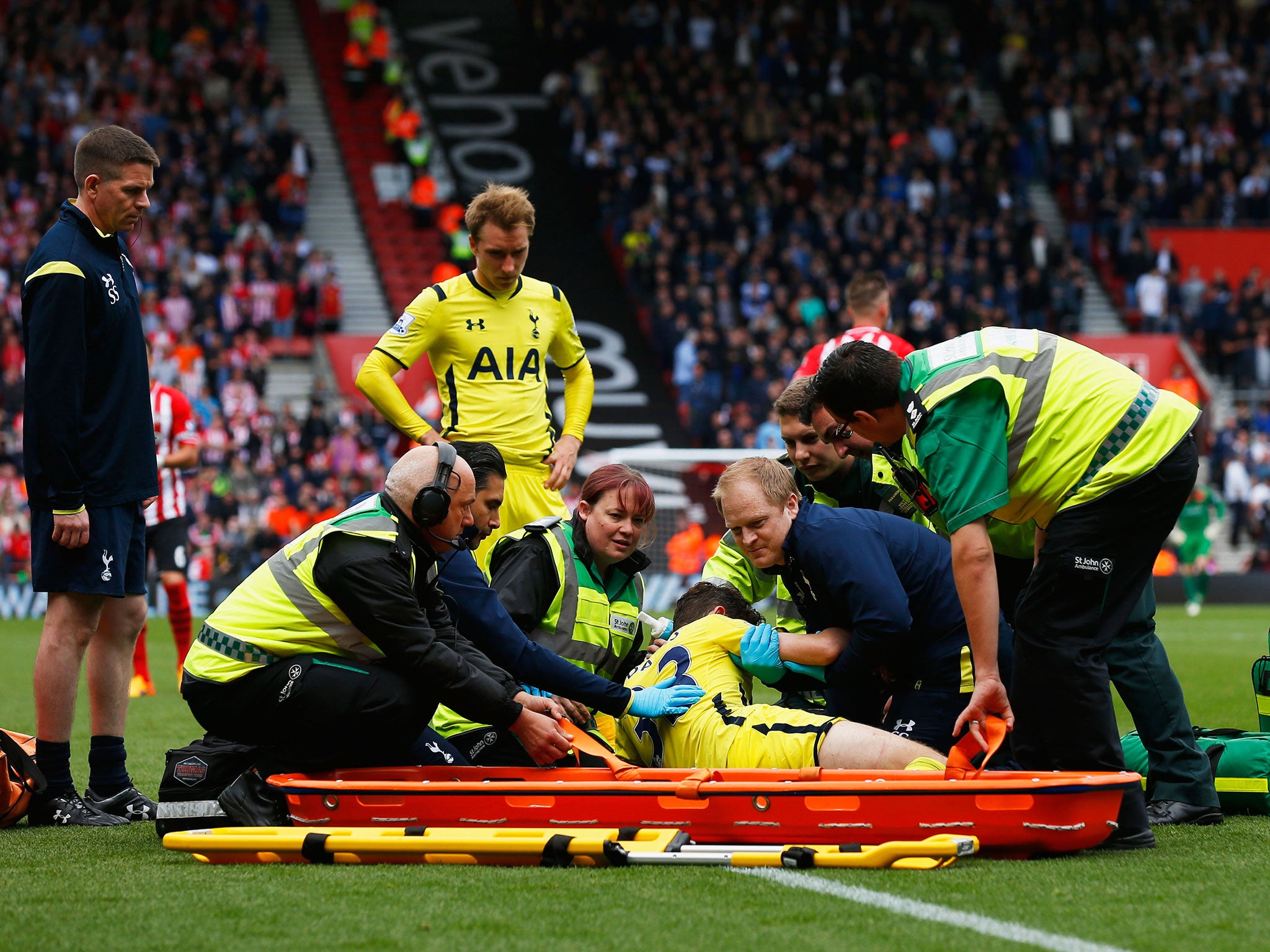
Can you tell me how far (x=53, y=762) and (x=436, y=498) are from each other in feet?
A: 6.57

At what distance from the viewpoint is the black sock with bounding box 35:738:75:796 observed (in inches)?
210

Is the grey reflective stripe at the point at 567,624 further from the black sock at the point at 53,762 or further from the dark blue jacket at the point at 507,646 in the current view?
the black sock at the point at 53,762

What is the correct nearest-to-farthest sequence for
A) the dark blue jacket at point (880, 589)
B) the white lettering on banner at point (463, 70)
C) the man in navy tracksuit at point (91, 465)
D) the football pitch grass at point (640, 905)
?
the football pitch grass at point (640, 905) → the dark blue jacket at point (880, 589) → the man in navy tracksuit at point (91, 465) → the white lettering on banner at point (463, 70)

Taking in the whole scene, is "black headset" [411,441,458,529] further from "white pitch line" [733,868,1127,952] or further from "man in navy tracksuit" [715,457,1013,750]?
"white pitch line" [733,868,1127,952]

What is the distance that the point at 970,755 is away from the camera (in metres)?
4.45

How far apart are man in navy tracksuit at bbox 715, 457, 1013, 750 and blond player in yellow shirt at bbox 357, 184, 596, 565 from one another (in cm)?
196

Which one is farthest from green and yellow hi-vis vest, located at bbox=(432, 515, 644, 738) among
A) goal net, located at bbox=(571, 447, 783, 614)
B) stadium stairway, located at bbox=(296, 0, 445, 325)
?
stadium stairway, located at bbox=(296, 0, 445, 325)

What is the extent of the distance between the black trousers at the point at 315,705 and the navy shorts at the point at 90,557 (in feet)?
2.23

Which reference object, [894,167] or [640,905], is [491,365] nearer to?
[640,905]

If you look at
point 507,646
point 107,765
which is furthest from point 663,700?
point 107,765

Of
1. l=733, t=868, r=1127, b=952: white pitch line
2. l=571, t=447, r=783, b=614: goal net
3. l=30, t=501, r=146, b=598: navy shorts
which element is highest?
l=30, t=501, r=146, b=598: navy shorts

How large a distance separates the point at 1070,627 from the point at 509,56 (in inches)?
1132

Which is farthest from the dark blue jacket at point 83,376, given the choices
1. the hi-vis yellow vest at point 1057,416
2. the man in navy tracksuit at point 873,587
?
the hi-vis yellow vest at point 1057,416

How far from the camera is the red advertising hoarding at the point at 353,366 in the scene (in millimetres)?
22000
